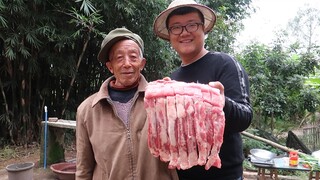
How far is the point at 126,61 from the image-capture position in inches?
57.7

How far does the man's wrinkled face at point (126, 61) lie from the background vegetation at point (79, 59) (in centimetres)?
364

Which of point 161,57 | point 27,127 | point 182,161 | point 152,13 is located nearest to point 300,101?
point 161,57

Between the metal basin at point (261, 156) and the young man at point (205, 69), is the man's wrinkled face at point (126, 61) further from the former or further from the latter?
the metal basin at point (261, 156)

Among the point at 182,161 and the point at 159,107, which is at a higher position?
the point at 159,107

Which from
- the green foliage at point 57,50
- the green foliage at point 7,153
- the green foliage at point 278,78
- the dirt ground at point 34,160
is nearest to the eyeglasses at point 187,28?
the green foliage at point 57,50

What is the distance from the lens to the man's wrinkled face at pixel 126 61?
148cm

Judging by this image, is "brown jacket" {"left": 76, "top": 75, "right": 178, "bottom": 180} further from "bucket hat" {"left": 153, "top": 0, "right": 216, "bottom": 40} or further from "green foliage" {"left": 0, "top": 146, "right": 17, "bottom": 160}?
"green foliage" {"left": 0, "top": 146, "right": 17, "bottom": 160}

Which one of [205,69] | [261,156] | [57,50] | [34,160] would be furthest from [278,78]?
[205,69]

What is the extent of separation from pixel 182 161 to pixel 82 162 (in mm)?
666

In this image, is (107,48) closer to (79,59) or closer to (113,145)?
(113,145)

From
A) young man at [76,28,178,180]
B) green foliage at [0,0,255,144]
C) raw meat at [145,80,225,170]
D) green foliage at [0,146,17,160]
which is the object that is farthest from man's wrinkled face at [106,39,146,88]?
green foliage at [0,146,17,160]

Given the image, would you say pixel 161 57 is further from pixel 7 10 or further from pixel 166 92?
pixel 166 92

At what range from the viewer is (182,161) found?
1.15m

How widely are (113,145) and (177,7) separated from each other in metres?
0.79
